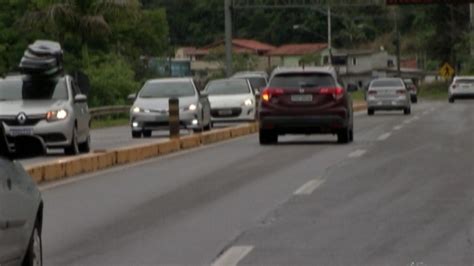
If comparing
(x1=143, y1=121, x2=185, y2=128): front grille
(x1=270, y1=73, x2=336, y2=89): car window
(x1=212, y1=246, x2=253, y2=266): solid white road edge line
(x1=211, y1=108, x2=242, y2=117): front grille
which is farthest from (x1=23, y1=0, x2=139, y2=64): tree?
(x1=212, y1=246, x2=253, y2=266): solid white road edge line

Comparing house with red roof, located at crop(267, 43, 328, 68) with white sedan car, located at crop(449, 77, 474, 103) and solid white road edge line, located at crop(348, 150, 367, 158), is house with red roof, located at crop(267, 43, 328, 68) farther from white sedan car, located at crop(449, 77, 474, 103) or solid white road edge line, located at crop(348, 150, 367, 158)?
solid white road edge line, located at crop(348, 150, 367, 158)

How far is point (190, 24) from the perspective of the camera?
132 metres

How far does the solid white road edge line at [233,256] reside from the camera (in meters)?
11.7

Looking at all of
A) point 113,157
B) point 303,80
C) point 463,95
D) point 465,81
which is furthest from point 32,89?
point 463,95

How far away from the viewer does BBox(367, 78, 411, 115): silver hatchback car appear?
179ft

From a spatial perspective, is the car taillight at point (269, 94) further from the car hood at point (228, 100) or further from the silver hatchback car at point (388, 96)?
the silver hatchback car at point (388, 96)

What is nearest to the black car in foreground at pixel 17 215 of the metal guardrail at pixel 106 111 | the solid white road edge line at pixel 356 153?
the solid white road edge line at pixel 356 153

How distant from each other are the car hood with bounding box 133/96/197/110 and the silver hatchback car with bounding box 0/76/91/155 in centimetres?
773

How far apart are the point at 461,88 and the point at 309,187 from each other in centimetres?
6306

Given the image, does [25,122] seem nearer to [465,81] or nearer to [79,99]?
[79,99]

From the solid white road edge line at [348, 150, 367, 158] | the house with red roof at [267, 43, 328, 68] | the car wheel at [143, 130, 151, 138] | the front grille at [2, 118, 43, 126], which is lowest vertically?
the house with red roof at [267, 43, 328, 68]

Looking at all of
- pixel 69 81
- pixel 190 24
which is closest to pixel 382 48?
pixel 190 24

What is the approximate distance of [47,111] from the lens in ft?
84.4

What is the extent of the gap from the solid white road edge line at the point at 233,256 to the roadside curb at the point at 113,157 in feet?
26.0
